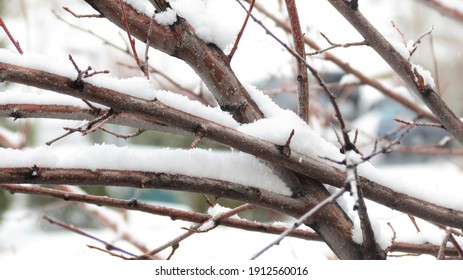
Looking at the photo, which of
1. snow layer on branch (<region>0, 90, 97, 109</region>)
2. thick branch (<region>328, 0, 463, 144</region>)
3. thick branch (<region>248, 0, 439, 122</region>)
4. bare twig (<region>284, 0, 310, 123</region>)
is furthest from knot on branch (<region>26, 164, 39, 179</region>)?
thick branch (<region>248, 0, 439, 122</region>)

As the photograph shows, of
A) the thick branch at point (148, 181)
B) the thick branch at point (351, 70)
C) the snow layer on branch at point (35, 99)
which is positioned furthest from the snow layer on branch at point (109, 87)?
the thick branch at point (351, 70)

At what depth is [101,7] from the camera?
1.04 metres

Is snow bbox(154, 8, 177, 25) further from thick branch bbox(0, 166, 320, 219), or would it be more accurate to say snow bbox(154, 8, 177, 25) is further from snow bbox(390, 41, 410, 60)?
snow bbox(390, 41, 410, 60)

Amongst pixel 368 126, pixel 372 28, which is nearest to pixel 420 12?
pixel 368 126

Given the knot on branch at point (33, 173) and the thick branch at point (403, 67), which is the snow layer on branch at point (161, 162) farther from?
the thick branch at point (403, 67)

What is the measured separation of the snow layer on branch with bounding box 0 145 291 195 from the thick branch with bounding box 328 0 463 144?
0.35m

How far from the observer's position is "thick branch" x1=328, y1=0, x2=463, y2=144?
110 cm

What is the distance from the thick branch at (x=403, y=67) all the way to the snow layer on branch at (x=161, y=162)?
0.35 m

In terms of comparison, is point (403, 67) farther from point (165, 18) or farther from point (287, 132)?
point (165, 18)

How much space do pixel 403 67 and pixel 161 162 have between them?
551 mm

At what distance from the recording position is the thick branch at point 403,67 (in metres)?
1.10

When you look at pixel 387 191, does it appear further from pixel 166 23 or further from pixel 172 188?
pixel 166 23

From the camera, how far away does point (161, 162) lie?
103cm

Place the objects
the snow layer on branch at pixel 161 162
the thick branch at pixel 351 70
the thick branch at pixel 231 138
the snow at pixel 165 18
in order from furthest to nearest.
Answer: the thick branch at pixel 351 70
the snow at pixel 165 18
the snow layer on branch at pixel 161 162
the thick branch at pixel 231 138
